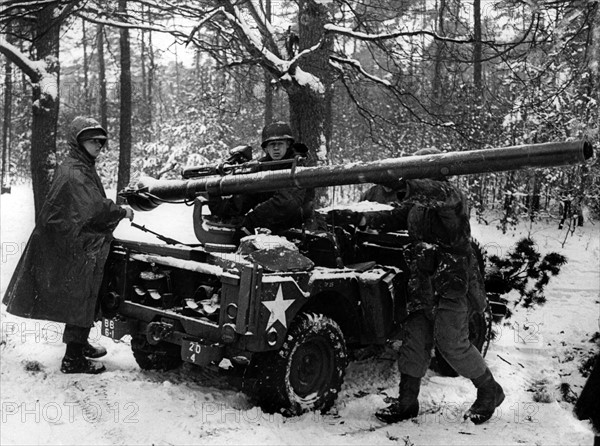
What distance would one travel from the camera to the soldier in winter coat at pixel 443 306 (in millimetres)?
4887

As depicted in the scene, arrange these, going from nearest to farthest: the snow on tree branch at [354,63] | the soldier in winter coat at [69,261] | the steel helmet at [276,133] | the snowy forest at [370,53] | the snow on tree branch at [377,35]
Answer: the soldier in winter coat at [69,261], the steel helmet at [276,133], the snowy forest at [370,53], the snow on tree branch at [377,35], the snow on tree branch at [354,63]

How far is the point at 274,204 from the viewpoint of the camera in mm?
5641

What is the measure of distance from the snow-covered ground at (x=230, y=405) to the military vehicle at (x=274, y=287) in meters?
0.31

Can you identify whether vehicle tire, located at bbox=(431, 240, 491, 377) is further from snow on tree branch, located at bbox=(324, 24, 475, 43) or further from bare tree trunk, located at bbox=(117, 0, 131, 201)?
bare tree trunk, located at bbox=(117, 0, 131, 201)

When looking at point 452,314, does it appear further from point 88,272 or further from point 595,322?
point 595,322

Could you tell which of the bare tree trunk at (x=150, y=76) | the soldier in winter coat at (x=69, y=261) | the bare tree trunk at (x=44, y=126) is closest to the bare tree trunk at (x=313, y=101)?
the bare tree trunk at (x=150, y=76)

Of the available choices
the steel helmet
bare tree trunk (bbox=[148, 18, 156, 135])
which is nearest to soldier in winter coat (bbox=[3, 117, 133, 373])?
the steel helmet

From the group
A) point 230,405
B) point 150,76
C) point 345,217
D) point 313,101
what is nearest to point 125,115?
point 313,101

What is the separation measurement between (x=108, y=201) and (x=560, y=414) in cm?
438

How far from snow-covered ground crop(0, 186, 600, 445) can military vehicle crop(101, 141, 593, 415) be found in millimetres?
313

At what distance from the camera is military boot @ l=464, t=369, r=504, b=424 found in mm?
4887

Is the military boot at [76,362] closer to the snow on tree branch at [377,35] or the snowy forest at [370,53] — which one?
the snowy forest at [370,53]

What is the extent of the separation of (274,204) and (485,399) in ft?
8.17

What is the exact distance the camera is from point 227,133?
88.2 feet
